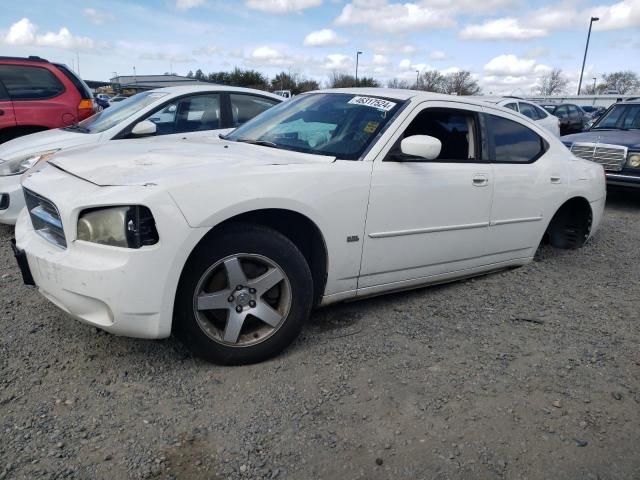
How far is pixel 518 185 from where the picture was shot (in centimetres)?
395

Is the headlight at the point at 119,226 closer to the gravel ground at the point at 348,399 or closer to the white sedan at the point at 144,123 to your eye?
the gravel ground at the point at 348,399

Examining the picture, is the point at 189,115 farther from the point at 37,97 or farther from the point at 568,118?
the point at 568,118

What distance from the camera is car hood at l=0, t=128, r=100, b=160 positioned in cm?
494

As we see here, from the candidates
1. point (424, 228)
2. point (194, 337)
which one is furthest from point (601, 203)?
point (194, 337)

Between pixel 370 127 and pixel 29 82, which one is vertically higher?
pixel 29 82

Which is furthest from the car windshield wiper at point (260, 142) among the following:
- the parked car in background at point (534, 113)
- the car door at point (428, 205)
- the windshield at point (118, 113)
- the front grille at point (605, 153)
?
the parked car in background at point (534, 113)

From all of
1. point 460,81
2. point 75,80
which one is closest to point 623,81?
point 460,81

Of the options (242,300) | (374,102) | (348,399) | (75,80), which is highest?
(75,80)

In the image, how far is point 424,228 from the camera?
3.38 metres

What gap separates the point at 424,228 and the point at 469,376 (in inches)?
40.5

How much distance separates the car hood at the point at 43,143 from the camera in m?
4.94

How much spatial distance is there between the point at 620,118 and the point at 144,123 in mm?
7580

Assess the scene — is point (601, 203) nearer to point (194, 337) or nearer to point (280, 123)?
point (280, 123)

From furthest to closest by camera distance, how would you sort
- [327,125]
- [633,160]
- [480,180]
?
[633,160] < [480,180] < [327,125]
